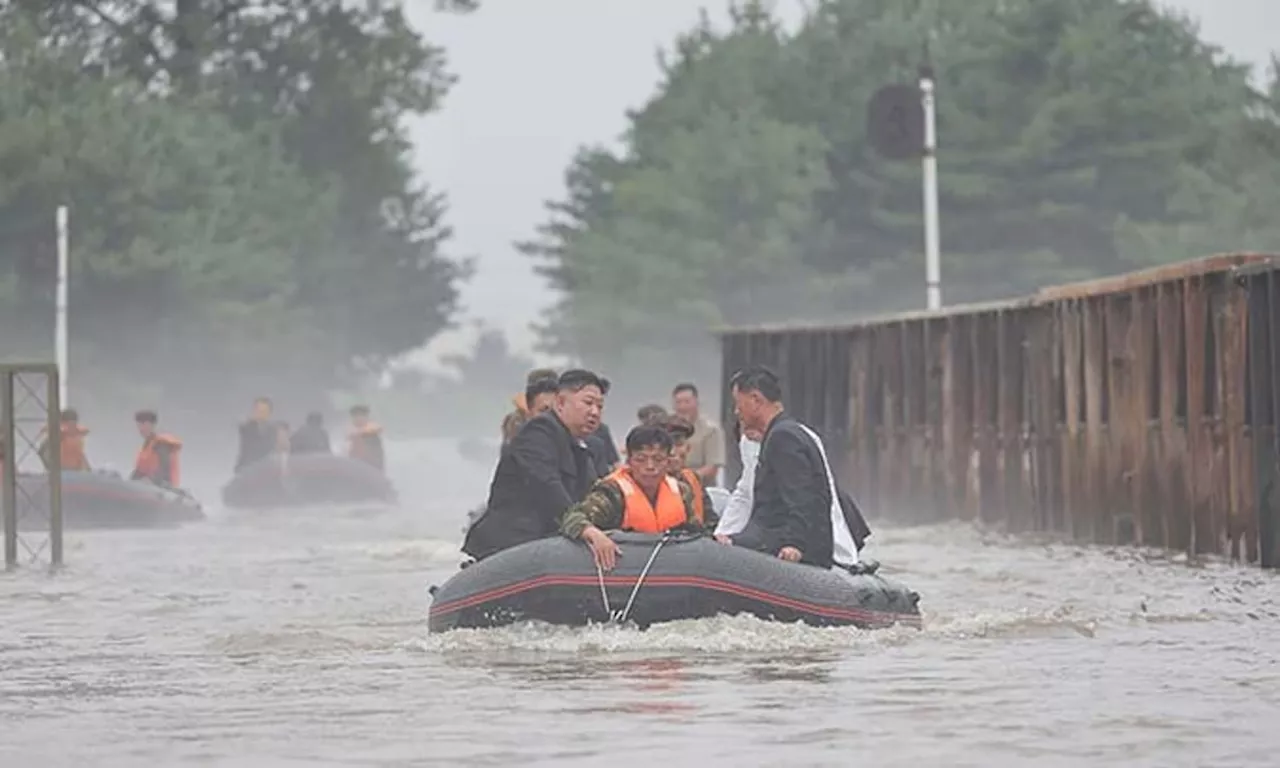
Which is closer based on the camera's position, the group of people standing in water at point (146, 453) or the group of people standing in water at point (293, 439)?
the group of people standing in water at point (146, 453)

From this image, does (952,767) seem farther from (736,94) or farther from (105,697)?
(736,94)

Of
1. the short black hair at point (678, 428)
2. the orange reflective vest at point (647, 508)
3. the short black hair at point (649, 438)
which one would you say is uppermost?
the short black hair at point (678, 428)

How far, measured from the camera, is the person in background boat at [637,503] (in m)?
19.8

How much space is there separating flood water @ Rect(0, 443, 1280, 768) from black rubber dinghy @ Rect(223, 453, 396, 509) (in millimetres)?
25254

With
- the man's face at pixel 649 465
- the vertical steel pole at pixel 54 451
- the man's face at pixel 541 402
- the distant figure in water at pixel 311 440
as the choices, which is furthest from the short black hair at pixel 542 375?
the distant figure in water at pixel 311 440

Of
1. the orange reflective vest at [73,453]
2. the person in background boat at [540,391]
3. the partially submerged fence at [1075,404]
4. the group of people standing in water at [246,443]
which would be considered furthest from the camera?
the group of people standing in water at [246,443]

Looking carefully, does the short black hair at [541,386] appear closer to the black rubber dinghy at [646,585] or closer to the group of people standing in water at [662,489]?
the group of people standing in water at [662,489]

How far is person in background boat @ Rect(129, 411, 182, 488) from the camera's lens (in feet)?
158

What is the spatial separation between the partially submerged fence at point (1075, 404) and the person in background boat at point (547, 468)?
8972mm

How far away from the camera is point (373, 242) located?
357ft

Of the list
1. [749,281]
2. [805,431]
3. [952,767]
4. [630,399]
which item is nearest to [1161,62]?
[749,281]

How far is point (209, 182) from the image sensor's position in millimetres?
85000

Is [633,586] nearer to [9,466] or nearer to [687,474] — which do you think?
[687,474]

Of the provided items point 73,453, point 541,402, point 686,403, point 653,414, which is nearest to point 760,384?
point 541,402
